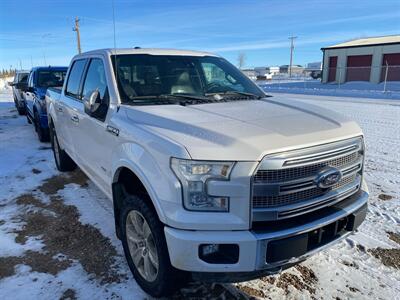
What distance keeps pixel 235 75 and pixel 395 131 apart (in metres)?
6.58

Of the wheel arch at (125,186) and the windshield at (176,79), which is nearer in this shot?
the wheel arch at (125,186)

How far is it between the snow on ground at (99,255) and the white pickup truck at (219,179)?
0.45 metres

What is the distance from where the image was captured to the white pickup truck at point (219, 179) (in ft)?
7.39

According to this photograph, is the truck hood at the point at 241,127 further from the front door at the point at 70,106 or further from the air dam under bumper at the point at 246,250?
the front door at the point at 70,106

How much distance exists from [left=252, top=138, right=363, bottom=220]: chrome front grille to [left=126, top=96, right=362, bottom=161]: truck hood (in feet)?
0.22

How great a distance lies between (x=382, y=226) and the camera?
4.01m

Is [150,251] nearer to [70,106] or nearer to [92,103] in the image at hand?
[92,103]

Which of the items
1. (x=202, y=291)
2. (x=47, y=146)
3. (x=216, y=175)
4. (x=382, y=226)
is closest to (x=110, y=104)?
(x=216, y=175)

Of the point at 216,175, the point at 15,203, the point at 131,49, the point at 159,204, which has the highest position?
the point at 131,49

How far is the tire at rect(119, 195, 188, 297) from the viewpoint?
2518mm

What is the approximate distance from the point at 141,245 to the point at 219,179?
1094mm

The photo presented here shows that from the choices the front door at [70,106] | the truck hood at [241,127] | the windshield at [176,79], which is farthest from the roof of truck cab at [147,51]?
the truck hood at [241,127]

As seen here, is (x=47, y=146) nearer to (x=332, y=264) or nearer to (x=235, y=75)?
(x=235, y=75)

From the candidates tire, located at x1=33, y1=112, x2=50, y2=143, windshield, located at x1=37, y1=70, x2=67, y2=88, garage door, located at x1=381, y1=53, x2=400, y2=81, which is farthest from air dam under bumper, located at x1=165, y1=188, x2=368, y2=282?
garage door, located at x1=381, y1=53, x2=400, y2=81
